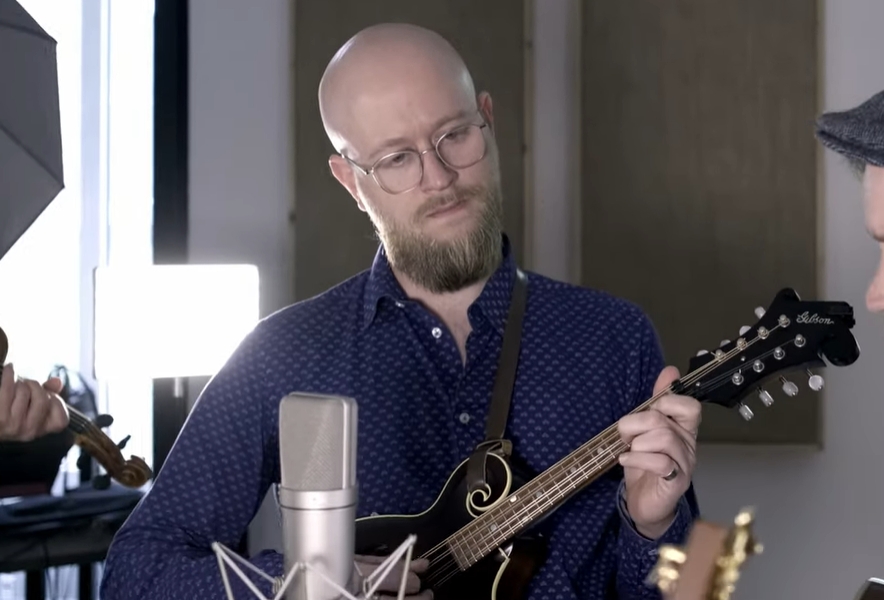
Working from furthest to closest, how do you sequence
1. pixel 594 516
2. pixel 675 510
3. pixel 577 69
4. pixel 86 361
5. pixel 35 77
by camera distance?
1. pixel 86 361
2. pixel 577 69
3. pixel 35 77
4. pixel 594 516
5. pixel 675 510

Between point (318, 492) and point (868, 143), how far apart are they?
19.7 inches

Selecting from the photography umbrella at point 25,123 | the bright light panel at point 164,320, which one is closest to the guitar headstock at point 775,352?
the photography umbrella at point 25,123

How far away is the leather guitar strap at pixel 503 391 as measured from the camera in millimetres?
1358

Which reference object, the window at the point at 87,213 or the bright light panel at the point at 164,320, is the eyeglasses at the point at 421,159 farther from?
the window at the point at 87,213

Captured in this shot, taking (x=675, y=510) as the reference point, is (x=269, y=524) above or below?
below

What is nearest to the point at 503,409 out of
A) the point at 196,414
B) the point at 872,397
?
the point at 196,414

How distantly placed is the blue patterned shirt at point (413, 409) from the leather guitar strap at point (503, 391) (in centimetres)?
2

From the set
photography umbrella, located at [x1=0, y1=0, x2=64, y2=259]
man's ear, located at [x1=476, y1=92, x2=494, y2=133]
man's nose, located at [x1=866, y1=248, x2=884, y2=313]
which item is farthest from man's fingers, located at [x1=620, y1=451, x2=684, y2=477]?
photography umbrella, located at [x1=0, y1=0, x2=64, y2=259]

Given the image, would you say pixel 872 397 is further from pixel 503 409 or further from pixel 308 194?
pixel 308 194

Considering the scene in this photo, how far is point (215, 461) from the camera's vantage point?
1447 millimetres

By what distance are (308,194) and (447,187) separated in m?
1.39

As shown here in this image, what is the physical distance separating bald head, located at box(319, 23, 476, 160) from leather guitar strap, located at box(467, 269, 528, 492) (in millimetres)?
285

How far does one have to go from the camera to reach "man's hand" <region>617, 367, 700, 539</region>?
1162 millimetres

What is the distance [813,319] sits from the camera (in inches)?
47.8
